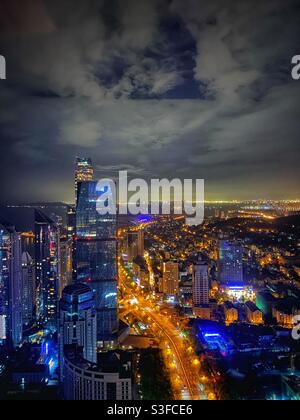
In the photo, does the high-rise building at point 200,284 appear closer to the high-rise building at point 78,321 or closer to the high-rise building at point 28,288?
the high-rise building at point 78,321

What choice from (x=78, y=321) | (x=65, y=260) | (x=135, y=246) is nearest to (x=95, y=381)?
(x=78, y=321)

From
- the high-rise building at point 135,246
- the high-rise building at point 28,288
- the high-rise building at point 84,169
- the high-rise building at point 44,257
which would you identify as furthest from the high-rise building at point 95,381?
the high-rise building at point 135,246

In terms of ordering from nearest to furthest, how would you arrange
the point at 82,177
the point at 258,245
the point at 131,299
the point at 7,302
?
the point at 82,177 → the point at 7,302 → the point at 131,299 → the point at 258,245

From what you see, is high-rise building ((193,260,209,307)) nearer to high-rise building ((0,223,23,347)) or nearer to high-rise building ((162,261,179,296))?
high-rise building ((162,261,179,296))

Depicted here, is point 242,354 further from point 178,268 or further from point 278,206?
point 178,268

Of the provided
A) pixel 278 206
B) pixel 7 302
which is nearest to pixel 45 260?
pixel 7 302

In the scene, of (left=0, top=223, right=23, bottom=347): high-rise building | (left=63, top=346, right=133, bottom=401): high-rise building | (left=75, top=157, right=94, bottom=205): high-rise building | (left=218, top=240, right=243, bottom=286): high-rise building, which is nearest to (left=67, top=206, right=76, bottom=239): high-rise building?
(left=75, top=157, right=94, bottom=205): high-rise building
